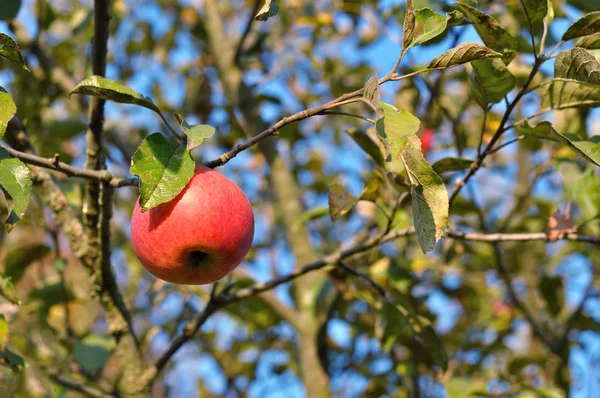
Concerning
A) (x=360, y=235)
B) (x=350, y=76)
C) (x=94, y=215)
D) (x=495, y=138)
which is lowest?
(x=94, y=215)

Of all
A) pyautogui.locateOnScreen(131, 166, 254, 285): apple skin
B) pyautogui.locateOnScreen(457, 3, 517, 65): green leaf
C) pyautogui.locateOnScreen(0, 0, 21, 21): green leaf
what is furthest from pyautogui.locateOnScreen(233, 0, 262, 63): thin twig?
pyautogui.locateOnScreen(131, 166, 254, 285): apple skin

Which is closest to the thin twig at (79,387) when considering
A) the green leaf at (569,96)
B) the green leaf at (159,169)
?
the green leaf at (159,169)

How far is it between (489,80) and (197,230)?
2.26 feet

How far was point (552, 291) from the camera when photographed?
2.48m

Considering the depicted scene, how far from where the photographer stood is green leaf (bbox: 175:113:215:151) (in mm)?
1007

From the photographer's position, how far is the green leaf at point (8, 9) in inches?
55.5

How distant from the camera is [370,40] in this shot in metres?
3.16

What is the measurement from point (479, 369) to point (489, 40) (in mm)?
1646

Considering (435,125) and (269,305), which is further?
(435,125)

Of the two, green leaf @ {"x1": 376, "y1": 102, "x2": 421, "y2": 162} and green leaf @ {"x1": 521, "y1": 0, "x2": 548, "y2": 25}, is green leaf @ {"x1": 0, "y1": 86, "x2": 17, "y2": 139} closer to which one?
green leaf @ {"x1": 376, "y1": 102, "x2": 421, "y2": 162}

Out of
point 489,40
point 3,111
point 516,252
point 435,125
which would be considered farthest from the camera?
point 516,252

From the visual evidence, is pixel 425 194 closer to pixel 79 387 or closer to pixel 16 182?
pixel 16 182

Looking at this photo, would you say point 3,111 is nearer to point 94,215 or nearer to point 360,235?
point 94,215

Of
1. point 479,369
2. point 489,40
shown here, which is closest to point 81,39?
point 489,40
